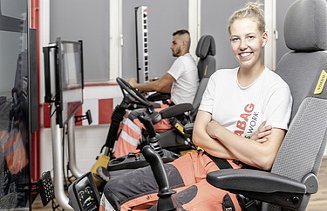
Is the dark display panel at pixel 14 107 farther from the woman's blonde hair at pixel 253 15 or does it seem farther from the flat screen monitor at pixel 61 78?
the woman's blonde hair at pixel 253 15

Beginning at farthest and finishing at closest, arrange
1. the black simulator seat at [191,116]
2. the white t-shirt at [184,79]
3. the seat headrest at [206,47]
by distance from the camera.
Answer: the white t-shirt at [184,79], the seat headrest at [206,47], the black simulator seat at [191,116]

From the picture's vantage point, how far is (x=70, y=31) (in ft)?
14.5

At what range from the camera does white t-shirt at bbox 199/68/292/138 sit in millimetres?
1868

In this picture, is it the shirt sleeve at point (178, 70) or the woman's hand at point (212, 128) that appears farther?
the shirt sleeve at point (178, 70)

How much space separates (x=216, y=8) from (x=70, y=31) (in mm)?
1475

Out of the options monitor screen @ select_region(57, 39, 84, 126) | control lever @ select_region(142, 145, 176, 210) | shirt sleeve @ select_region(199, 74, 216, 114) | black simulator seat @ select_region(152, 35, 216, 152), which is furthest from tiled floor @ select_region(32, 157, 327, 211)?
control lever @ select_region(142, 145, 176, 210)

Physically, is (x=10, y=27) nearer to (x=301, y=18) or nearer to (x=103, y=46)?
(x=301, y=18)

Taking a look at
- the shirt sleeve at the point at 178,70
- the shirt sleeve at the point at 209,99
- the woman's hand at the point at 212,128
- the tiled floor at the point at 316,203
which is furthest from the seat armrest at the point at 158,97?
the woman's hand at the point at 212,128

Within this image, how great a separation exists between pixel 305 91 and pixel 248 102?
0.77 feet

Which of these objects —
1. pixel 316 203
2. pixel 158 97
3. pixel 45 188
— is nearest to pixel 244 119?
pixel 45 188

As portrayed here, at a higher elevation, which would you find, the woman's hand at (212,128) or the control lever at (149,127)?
the woman's hand at (212,128)

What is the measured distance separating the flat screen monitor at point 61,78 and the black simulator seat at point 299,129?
1155 mm

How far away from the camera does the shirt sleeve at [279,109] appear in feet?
6.01

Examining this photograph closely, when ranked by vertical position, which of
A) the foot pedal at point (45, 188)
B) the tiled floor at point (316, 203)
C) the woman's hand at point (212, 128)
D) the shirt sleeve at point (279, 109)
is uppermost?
the shirt sleeve at point (279, 109)
